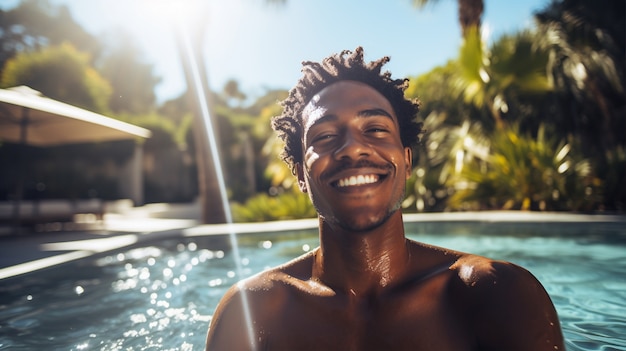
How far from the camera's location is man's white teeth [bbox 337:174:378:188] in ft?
4.74

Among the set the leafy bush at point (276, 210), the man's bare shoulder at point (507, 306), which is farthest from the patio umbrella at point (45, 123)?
the man's bare shoulder at point (507, 306)

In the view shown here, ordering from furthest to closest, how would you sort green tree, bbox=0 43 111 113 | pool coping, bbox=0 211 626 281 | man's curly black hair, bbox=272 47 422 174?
green tree, bbox=0 43 111 113 < pool coping, bbox=0 211 626 281 < man's curly black hair, bbox=272 47 422 174

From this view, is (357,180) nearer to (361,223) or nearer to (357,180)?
(357,180)

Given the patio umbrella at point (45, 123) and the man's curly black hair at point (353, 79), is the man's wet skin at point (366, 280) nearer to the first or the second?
the man's curly black hair at point (353, 79)

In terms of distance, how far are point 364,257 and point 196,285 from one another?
3583 mm

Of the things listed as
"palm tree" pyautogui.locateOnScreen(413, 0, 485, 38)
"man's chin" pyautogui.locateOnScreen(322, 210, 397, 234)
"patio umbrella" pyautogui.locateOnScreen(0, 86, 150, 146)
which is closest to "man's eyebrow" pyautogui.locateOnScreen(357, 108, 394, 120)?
"man's chin" pyautogui.locateOnScreen(322, 210, 397, 234)

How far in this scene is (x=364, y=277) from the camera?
159 cm

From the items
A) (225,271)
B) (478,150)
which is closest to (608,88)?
(478,150)

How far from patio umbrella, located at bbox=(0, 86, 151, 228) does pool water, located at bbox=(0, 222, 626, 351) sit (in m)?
3.35

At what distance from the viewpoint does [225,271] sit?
5555mm

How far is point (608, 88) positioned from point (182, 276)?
39.2ft

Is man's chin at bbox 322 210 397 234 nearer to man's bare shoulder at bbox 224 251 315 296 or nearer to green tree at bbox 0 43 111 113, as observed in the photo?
man's bare shoulder at bbox 224 251 315 296

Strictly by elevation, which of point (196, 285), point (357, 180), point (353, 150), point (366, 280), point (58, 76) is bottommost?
point (196, 285)

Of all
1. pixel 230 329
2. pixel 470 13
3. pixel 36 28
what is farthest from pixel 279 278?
pixel 36 28
